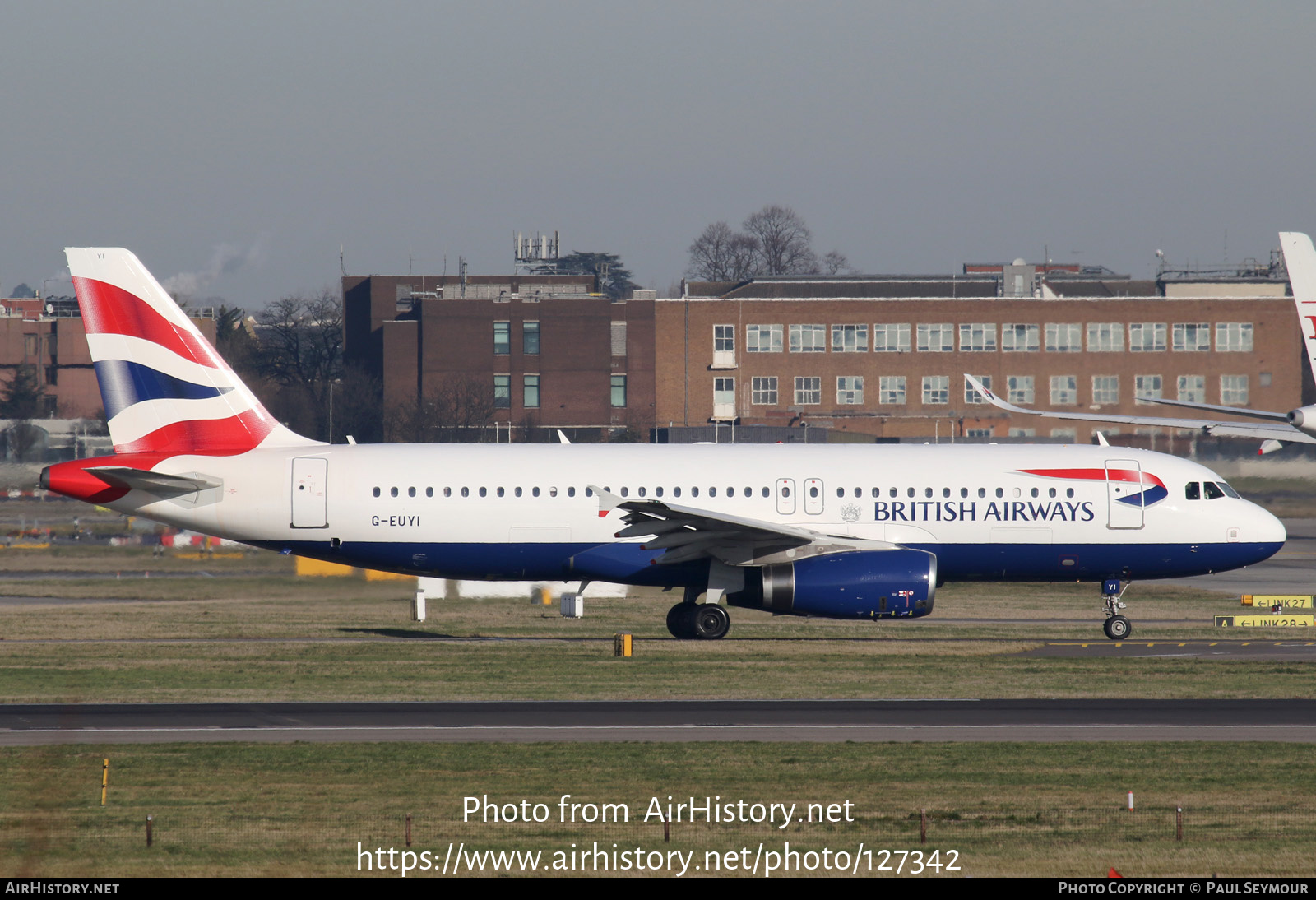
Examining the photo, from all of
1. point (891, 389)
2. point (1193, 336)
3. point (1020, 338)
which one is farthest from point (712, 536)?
point (1193, 336)

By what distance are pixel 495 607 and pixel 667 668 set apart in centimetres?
1383

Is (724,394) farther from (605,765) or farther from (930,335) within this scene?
(605,765)

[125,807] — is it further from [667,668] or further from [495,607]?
[495,607]

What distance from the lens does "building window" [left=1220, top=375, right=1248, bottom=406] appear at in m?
105

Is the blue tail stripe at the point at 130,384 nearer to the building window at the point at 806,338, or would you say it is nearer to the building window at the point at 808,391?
the building window at the point at 808,391

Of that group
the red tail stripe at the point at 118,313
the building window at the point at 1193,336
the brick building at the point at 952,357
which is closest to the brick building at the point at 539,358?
the brick building at the point at 952,357

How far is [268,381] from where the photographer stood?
11619 cm

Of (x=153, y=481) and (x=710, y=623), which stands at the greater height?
(x=153, y=481)

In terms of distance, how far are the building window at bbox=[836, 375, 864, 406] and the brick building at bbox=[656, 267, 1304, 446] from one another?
8 centimetres

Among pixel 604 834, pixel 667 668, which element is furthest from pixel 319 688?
pixel 604 834

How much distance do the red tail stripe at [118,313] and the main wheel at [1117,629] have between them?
22.0 m

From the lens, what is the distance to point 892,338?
355ft

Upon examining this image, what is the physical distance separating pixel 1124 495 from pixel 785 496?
7813 millimetres

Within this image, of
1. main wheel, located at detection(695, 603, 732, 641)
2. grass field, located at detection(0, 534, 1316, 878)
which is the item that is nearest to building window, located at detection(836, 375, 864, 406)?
grass field, located at detection(0, 534, 1316, 878)
